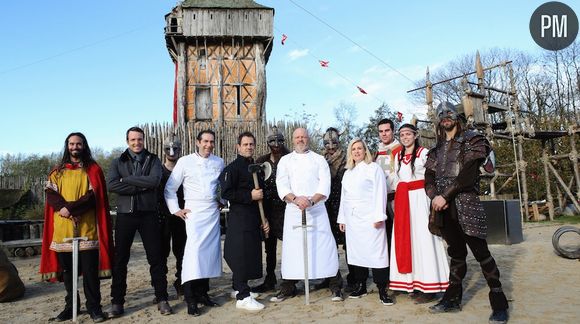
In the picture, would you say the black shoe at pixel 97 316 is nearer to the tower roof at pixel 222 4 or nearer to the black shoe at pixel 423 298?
the black shoe at pixel 423 298

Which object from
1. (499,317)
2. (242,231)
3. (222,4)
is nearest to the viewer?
(499,317)

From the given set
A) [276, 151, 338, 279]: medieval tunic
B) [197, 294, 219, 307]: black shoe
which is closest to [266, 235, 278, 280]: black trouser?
[276, 151, 338, 279]: medieval tunic

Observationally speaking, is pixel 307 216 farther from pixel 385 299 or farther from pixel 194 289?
pixel 194 289

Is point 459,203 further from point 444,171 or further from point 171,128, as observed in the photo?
point 171,128

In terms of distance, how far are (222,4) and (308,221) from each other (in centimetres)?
1704

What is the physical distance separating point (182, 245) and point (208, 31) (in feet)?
51.3

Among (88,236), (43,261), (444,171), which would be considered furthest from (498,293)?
(43,261)

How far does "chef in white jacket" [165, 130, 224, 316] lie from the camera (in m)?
4.44

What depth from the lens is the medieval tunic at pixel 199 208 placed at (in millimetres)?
4457

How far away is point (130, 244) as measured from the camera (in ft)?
14.1

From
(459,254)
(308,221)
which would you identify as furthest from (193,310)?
(459,254)

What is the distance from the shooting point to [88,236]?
418cm

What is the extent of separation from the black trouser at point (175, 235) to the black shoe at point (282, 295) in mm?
1166

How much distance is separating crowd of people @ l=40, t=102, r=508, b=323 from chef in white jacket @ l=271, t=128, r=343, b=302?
0.01 meters
